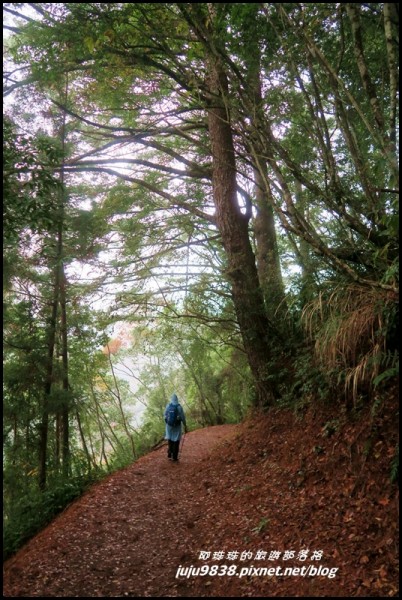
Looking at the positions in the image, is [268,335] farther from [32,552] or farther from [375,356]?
[32,552]

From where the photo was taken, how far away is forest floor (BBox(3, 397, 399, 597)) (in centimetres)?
332

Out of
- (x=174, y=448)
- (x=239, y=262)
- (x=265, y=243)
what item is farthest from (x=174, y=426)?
(x=265, y=243)

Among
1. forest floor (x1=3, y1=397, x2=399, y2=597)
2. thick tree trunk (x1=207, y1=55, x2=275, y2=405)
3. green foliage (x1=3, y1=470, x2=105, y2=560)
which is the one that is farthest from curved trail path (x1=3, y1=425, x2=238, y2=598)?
thick tree trunk (x1=207, y1=55, x2=275, y2=405)

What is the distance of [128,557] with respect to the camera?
4.60m

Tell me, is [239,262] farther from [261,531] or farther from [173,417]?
[261,531]

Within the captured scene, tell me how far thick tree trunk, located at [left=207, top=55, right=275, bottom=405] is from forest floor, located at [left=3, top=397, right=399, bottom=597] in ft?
4.40

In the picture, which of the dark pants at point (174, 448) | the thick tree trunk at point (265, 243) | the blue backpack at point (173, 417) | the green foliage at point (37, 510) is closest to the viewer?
the green foliage at point (37, 510)

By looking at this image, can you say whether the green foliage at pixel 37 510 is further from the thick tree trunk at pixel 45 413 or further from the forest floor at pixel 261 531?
the thick tree trunk at pixel 45 413

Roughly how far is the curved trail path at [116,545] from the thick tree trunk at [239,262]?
2.60 metres

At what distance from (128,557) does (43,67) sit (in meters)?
7.41

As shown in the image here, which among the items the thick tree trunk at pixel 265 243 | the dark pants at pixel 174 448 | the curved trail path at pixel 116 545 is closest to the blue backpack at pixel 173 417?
the dark pants at pixel 174 448

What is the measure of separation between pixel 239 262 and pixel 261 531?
494cm

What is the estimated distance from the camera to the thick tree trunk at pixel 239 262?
24.7ft

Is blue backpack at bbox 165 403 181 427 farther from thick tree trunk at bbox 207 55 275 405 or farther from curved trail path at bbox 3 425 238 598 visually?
thick tree trunk at bbox 207 55 275 405
